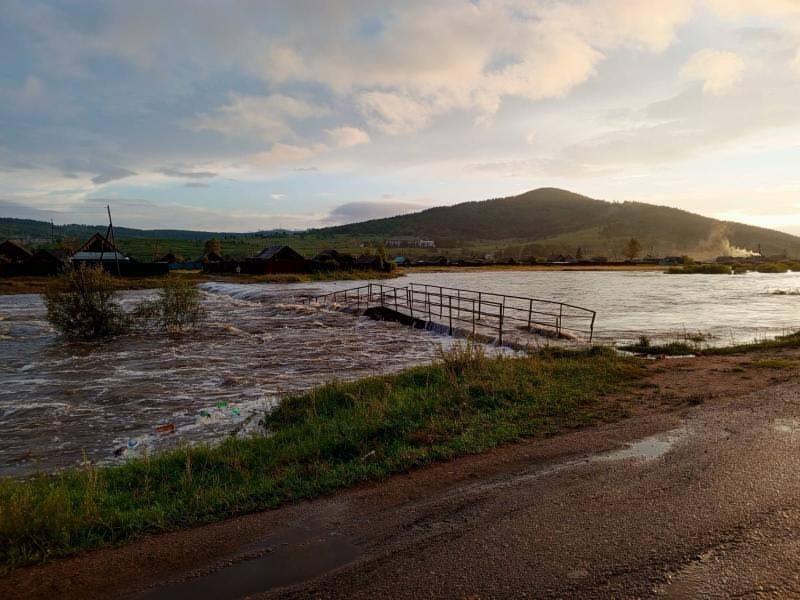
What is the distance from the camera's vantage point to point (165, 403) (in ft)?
41.8

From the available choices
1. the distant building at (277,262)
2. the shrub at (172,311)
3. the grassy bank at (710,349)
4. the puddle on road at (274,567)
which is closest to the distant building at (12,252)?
the distant building at (277,262)

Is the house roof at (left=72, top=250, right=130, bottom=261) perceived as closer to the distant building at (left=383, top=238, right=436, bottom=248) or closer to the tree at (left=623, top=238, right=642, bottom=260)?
the distant building at (left=383, top=238, right=436, bottom=248)

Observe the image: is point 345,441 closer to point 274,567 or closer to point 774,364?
point 274,567

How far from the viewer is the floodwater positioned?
1024 cm

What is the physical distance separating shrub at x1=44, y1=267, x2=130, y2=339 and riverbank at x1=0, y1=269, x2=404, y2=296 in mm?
16178

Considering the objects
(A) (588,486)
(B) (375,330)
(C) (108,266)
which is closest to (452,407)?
(A) (588,486)

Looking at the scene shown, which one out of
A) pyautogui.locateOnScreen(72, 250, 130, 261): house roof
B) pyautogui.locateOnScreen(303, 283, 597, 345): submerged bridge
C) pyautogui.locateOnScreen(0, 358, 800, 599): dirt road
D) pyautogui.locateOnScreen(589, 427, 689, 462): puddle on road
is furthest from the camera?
pyautogui.locateOnScreen(72, 250, 130, 261): house roof

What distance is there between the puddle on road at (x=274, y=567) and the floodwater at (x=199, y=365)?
13.1 feet

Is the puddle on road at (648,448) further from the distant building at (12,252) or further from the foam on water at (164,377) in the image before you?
the distant building at (12,252)

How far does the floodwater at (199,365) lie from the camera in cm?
1024

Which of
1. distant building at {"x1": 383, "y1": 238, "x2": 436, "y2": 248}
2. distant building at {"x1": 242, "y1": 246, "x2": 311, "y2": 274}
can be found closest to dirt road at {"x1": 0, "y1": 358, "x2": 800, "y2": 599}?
distant building at {"x1": 242, "y1": 246, "x2": 311, "y2": 274}

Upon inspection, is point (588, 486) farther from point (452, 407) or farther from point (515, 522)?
point (452, 407)

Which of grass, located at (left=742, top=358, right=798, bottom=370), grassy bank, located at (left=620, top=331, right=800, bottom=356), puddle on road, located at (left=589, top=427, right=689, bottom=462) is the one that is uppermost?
grass, located at (left=742, top=358, right=798, bottom=370)

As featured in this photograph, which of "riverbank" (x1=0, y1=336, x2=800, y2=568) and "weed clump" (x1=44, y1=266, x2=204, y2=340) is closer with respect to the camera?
Result: "riverbank" (x1=0, y1=336, x2=800, y2=568)
